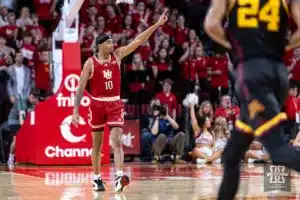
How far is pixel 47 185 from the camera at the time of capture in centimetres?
1239

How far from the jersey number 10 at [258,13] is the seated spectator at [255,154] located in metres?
12.6

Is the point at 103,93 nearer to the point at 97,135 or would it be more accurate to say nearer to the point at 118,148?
the point at 97,135

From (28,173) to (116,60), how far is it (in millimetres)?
4380

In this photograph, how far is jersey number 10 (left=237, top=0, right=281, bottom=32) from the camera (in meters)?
6.69

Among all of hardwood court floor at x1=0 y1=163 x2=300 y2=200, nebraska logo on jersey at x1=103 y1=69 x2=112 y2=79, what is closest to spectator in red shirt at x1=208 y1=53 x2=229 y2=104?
hardwood court floor at x1=0 y1=163 x2=300 y2=200

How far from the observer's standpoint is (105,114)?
11594 millimetres

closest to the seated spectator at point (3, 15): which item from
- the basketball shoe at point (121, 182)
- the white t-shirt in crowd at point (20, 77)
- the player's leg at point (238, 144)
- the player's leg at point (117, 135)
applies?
the white t-shirt in crowd at point (20, 77)

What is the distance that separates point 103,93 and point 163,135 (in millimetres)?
7572

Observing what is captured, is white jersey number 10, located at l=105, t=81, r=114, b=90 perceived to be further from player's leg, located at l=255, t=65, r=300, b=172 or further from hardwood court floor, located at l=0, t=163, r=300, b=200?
player's leg, located at l=255, t=65, r=300, b=172

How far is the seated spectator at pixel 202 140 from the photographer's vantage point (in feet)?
61.9

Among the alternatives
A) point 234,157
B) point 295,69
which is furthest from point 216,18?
point 295,69

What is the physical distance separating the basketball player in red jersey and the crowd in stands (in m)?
7.19

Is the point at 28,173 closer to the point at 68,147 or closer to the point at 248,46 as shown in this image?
the point at 68,147

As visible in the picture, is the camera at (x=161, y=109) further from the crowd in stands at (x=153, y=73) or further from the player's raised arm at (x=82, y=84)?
the player's raised arm at (x=82, y=84)
